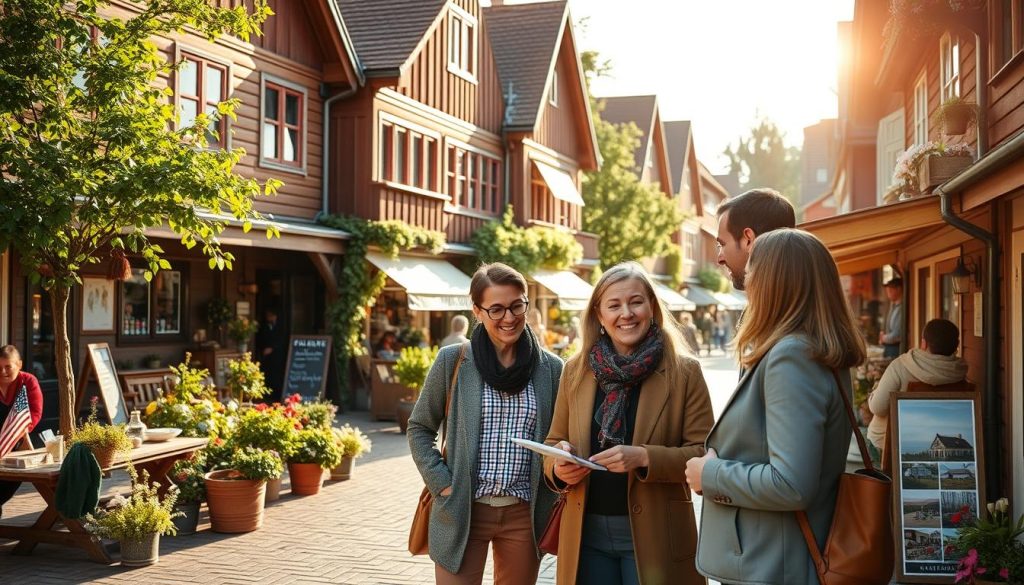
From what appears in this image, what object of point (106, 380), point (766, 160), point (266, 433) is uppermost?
point (766, 160)

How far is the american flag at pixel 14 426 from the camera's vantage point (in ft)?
25.9

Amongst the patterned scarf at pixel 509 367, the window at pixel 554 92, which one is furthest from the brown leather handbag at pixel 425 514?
the window at pixel 554 92

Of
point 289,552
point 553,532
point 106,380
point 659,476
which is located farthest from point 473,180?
point 659,476

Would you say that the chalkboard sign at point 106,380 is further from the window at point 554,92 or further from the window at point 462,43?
the window at point 554,92

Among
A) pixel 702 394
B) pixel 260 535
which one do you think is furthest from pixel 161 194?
pixel 702 394

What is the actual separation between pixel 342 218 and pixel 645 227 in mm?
17843

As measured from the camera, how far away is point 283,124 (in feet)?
56.2

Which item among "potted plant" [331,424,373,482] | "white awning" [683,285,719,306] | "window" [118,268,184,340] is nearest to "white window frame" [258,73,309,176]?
"window" [118,268,184,340]

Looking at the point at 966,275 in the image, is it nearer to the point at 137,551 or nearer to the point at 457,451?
the point at 457,451

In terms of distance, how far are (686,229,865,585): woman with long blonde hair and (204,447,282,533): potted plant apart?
6.32 m

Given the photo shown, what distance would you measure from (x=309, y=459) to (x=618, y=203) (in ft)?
79.8

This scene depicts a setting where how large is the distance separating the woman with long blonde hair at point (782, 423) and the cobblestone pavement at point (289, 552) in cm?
429

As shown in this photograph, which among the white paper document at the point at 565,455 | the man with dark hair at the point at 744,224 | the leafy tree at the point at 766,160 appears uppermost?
the leafy tree at the point at 766,160

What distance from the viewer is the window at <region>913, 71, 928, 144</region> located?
1319 centimetres
